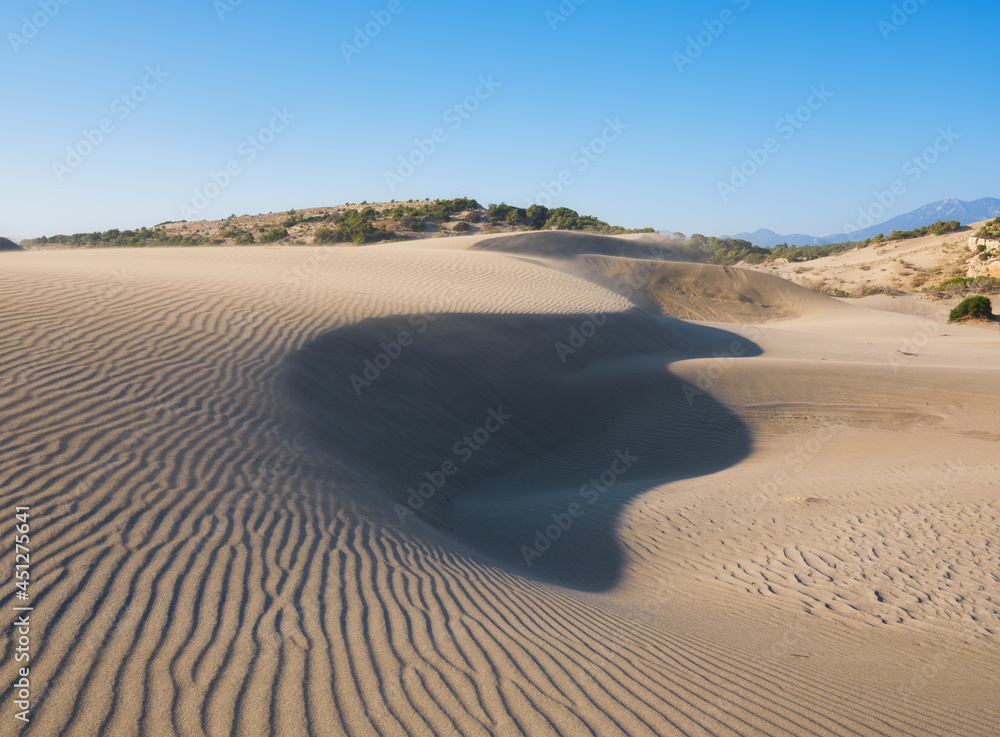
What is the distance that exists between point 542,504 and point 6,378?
19.3 ft

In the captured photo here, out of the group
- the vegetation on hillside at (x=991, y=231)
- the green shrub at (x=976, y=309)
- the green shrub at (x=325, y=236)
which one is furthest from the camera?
the green shrub at (x=325, y=236)

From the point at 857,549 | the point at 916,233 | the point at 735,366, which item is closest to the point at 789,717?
the point at 857,549

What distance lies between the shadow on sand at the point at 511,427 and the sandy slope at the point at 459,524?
0.06 metres

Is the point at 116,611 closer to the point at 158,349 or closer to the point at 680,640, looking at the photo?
the point at 680,640

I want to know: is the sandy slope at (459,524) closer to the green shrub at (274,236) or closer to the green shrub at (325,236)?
the green shrub at (325,236)

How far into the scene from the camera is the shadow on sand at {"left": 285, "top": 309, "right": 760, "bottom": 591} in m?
6.75

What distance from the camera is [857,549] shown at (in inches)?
239

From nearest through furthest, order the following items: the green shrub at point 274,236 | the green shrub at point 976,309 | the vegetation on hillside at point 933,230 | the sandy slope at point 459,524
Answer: the sandy slope at point 459,524 → the green shrub at point 976,309 → the green shrub at point 274,236 → the vegetation on hillside at point 933,230

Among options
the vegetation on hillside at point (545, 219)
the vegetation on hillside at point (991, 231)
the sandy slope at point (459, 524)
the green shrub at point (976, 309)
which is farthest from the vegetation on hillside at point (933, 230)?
the sandy slope at point (459, 524)

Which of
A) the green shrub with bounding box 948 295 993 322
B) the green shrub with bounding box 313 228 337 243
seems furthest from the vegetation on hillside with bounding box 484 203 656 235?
the green shrub with bounding box 948 295 993 322

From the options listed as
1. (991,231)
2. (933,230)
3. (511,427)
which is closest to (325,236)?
(511,427)

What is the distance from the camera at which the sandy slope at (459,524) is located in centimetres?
312

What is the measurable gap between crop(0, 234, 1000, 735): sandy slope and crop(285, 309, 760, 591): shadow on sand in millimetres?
63

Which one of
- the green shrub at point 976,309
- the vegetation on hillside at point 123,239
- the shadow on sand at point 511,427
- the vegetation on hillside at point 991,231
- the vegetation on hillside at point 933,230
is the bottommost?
the shadow on sand at point 511,427
